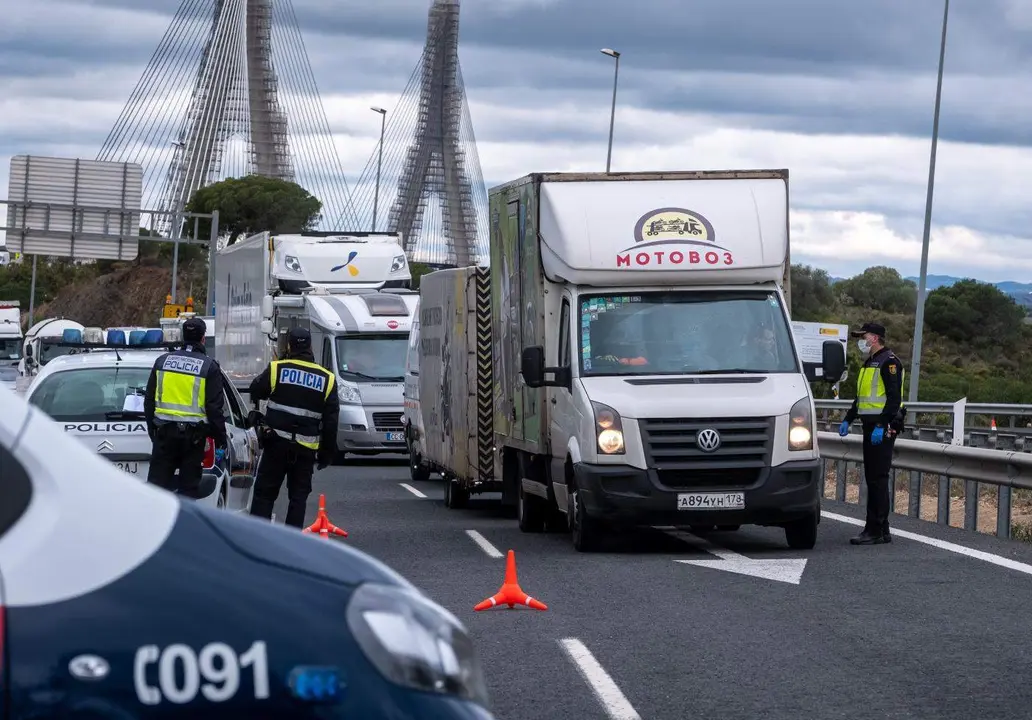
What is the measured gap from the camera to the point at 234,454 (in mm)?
14148

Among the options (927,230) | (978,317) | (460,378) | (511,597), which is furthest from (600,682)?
(978,317)

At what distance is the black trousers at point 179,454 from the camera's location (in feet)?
41.3

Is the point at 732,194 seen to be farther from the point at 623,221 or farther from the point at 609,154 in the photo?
the point at 609,154

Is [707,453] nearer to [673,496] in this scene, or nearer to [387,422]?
[673,496]

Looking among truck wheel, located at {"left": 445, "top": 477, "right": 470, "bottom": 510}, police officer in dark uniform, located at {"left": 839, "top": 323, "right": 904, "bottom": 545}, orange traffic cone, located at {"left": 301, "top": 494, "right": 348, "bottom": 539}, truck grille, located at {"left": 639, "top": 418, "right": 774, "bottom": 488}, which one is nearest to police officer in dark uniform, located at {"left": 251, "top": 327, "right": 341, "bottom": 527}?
orange traffic cone, located at {"left": 301, "top": 494, "right": 348, "bottom": 539}

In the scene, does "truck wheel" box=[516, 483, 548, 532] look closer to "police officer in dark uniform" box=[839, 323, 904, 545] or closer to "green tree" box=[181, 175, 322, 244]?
"police officer in dark uniform" box=[839, 323, 904, 545]

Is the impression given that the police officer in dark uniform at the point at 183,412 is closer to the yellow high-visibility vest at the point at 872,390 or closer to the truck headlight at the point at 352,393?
the yellow high-visibility vest at the point at 872,390

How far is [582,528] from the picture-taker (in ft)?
46.7

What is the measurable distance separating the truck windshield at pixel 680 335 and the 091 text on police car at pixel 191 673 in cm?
1133

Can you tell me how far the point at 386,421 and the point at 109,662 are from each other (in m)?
25.8

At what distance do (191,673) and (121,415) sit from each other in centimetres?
1046

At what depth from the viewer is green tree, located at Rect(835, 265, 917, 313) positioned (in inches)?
4213

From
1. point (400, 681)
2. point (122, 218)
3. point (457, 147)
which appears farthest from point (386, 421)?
→ point (457, 147)

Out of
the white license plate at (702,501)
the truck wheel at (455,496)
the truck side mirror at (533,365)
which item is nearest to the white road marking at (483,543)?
the truck side mirror at (533,365)
